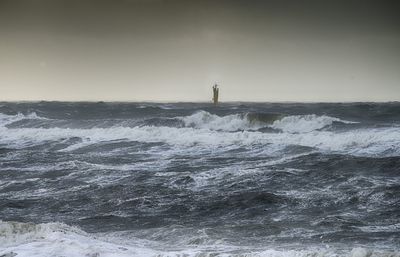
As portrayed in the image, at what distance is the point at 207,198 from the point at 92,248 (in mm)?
3795

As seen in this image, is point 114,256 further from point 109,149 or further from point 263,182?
point 109,149

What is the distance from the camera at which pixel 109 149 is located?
61.4 feet

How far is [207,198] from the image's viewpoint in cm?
940

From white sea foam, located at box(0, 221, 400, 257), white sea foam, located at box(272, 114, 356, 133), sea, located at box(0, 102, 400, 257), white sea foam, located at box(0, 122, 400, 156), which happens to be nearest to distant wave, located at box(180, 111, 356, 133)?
white sea foam, located at box(272, 114, 356, 133)

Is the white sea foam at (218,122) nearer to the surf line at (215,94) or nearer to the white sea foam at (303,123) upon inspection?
the white sea foam at (303,123)

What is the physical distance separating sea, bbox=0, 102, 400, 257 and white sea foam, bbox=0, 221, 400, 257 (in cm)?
2

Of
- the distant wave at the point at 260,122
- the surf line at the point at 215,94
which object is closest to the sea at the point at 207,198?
the distant wave at the point at 260,122

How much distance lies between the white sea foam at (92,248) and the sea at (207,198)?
0.07ft

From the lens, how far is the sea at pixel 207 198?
6219 millimetres

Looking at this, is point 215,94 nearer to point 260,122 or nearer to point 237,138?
point 260,122

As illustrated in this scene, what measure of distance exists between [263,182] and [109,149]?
8.93m

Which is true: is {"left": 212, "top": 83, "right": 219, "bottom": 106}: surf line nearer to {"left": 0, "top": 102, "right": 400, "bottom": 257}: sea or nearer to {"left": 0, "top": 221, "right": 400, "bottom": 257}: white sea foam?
{"left": 0, "top": 102, "right": 400, "bottom": 257}: sea

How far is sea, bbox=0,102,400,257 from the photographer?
622cm

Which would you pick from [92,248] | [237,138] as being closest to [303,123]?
[237,138]
